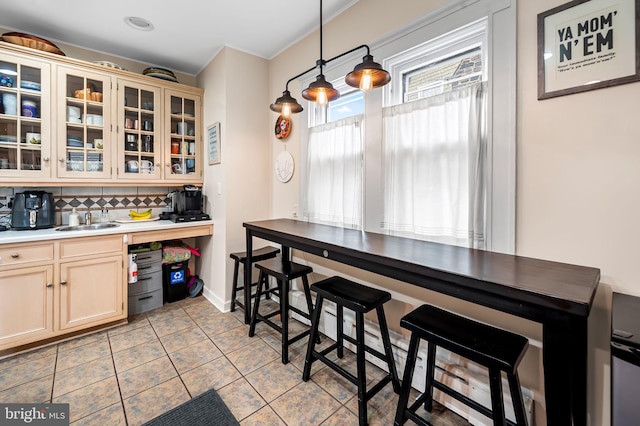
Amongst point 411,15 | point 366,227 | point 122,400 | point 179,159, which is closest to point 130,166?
point 179,159

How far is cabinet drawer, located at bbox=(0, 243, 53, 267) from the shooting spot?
205 centimetres

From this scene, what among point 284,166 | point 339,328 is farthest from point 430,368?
point 284,166

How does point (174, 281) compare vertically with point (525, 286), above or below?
below

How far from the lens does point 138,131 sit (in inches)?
116

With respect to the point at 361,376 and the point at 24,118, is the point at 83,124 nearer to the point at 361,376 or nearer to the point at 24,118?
the point at 24,118

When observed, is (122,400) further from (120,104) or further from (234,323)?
(120,104)

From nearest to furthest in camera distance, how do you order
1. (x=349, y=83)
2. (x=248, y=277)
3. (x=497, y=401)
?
(x=497, y=401) < (x=349, y=83) < (x=248, y=277)

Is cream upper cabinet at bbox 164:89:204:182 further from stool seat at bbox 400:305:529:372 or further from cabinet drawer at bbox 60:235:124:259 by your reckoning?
stool seat at bbox 400:305:529:372

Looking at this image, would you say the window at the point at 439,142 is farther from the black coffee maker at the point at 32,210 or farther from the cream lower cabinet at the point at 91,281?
the black coffee maker at the point at 32,210

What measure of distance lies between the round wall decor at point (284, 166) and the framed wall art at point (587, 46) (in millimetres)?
2085

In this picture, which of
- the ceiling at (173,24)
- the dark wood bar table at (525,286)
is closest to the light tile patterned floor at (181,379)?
the dark wood bar table at (525,286)

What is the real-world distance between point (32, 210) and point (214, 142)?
1.69 m

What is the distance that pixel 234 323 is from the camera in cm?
266

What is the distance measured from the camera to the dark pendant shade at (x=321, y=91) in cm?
174
